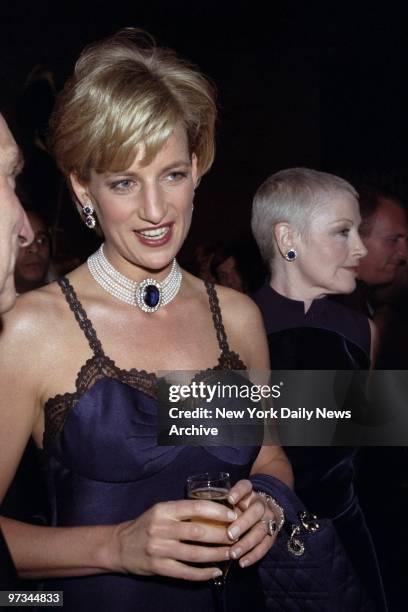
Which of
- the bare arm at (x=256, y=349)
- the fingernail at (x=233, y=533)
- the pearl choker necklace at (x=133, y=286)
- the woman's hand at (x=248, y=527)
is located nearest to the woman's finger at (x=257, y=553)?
the woman's hand at (x=248, y=527)

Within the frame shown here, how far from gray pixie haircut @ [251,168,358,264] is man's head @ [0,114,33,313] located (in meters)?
0.72

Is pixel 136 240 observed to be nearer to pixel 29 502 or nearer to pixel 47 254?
pixel 47 254

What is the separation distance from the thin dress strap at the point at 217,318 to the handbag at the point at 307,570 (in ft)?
1.02

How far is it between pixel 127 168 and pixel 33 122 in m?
0.56

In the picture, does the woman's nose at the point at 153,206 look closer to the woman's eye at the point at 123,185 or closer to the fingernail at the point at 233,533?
the woman's eye at the point at 123,185

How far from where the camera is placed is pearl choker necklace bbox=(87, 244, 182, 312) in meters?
1.36

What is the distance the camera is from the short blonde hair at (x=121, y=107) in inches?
48.9

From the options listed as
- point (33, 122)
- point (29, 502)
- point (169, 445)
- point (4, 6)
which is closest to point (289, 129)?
point (33, 122)

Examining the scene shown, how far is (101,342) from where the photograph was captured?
1316mm

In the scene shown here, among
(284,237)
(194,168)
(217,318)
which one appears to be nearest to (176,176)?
(194,168)

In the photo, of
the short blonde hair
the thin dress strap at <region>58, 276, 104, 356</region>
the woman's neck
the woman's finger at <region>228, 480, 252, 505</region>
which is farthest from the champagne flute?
the woman's neck

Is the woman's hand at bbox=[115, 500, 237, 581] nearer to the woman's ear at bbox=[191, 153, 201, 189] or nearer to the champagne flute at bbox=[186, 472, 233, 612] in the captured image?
the champagne flute at bbox=[186, 472, 233, 612]

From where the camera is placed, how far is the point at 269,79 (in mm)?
1793

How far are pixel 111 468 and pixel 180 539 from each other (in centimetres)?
27
